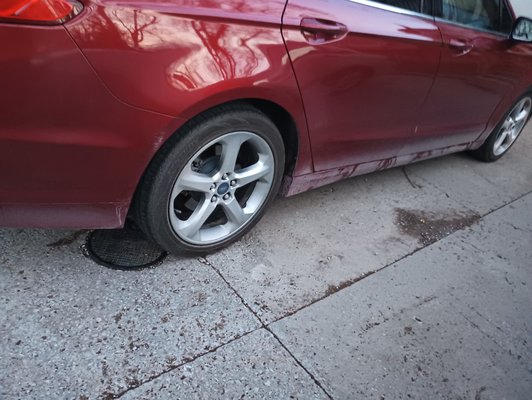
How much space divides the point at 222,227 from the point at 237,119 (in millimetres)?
639

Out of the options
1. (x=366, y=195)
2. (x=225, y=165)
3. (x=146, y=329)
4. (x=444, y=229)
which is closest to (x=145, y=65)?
(x=225, y=165)

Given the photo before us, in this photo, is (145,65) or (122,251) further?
(122,251)

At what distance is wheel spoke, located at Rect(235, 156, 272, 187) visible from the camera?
2391 mm

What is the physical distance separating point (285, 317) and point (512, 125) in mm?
3319

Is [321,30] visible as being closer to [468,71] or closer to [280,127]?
[280,127]

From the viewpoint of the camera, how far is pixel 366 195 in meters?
3.46

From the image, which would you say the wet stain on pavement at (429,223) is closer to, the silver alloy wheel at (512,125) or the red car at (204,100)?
the red car at (204,100)

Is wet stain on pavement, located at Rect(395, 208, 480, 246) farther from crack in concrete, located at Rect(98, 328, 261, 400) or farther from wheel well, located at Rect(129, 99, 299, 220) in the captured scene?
crack in concrete, located at Rect(98, 328, 261, 400)

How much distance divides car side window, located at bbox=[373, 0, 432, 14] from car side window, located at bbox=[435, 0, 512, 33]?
0.10 m

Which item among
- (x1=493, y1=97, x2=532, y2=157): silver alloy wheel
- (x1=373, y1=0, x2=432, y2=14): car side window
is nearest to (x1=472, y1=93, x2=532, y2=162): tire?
(x1=493, y1=97, x2=532, y2=157): silver alloy wheel

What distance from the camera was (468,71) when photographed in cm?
322

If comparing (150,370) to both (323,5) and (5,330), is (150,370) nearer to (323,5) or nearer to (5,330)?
(5,330)

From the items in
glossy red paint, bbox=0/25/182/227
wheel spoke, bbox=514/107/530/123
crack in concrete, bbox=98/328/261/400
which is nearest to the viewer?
glossy red paint, bbox=0/25/182/227

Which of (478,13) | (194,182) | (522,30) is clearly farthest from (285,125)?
(522,30)
